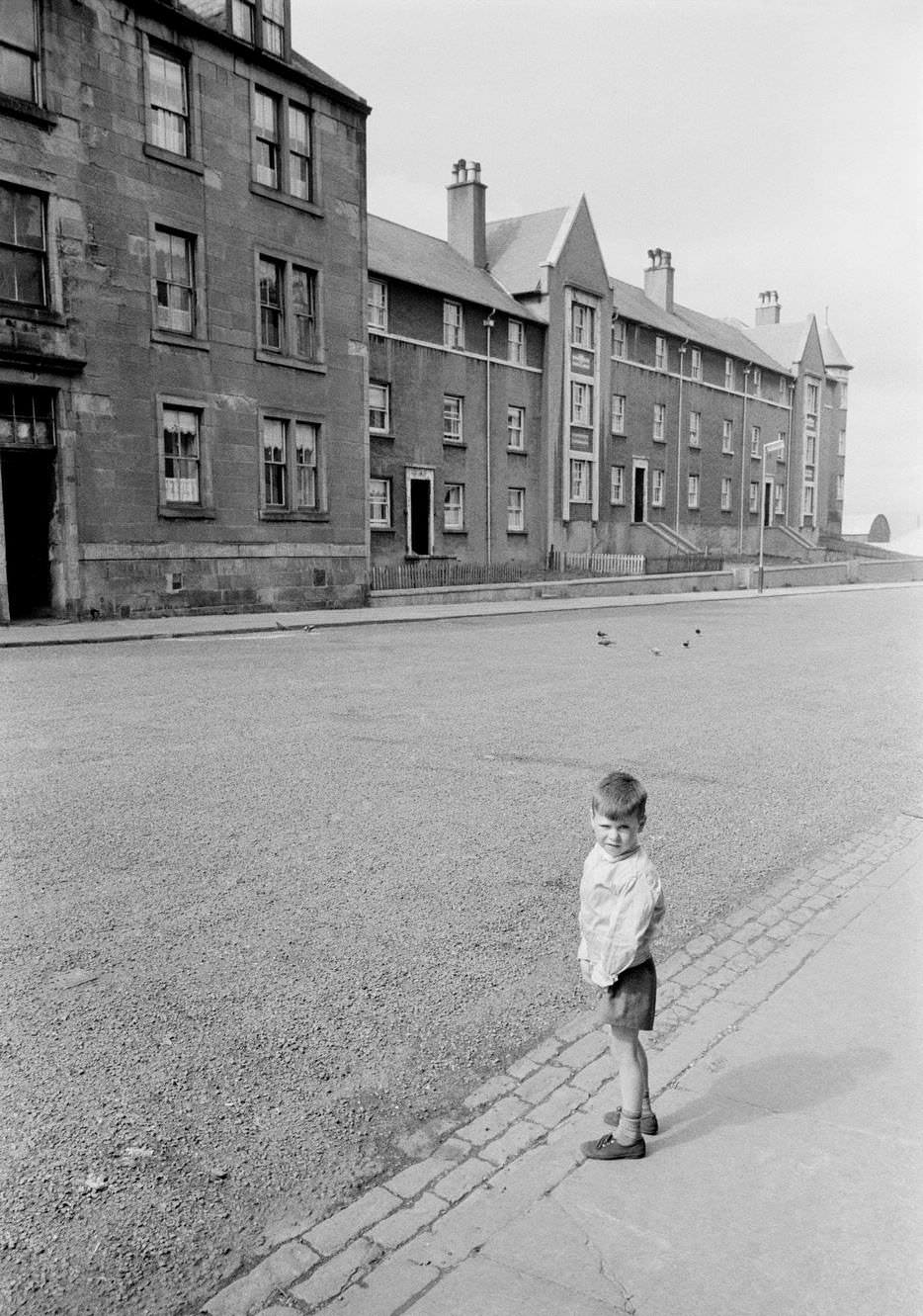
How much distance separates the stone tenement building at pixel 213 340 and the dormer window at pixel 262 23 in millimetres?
63

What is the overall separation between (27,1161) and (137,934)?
5.49 feet

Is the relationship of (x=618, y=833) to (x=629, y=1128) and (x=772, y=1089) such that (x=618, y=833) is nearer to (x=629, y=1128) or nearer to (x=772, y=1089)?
(x=629, y=1128)

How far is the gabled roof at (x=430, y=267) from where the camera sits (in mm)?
35969

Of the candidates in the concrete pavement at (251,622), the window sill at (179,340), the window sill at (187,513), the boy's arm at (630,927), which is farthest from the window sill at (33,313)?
the boy's arm at (630,927)

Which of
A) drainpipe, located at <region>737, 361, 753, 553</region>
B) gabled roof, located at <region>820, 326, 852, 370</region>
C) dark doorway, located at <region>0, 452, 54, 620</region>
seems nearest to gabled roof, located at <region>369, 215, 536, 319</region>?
dark doorway, located at <region>0, 452, 54, 620</region>

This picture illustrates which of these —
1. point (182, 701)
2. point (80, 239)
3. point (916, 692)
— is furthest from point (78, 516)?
point (916, 692)

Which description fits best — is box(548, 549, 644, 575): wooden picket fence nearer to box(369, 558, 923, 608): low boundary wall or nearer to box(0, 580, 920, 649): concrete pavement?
box(369, 558, 923, 608): low boundary wall

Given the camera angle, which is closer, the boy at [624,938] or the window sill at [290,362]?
the boy at [624,938]

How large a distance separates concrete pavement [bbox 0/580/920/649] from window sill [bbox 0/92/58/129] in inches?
390

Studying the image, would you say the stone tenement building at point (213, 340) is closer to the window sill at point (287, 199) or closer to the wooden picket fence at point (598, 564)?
the window sill at point (287, 199)

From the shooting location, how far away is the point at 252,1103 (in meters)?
3.30

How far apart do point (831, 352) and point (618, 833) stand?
260ft

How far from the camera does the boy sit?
9.93ft

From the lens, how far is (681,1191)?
9.38 ft
